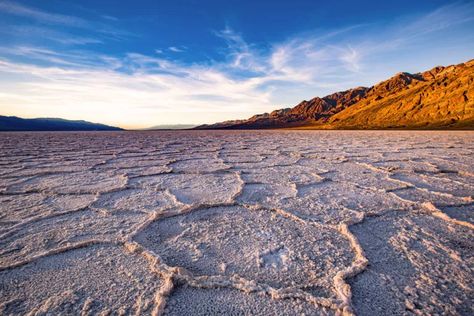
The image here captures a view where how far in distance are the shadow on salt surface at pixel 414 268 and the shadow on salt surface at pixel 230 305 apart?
193 millimetres

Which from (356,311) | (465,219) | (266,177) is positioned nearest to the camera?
(356,311)

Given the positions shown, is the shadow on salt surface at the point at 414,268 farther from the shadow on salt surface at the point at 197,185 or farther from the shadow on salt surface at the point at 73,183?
the shadow on salt surface at the point at 73,183

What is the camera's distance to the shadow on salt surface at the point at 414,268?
844 mm

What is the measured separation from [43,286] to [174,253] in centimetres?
49

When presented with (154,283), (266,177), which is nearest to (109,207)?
(154,283)

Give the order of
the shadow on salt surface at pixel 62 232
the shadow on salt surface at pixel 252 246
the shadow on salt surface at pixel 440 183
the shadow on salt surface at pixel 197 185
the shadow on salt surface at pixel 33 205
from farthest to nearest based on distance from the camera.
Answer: the shadow on salt surface at pixel 440 183
the shadow on salt surface at pixel 197 185
the shadow on salt surface at pixel 33 205
the shadow on salt surface at pixel 62 232
the shadow on salt surface at pixel 252 246

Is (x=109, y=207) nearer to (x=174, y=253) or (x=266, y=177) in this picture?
(x=174, y=253)

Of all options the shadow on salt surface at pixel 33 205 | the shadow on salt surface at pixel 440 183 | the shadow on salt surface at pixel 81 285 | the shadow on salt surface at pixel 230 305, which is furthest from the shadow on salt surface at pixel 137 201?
the shadow on salt surface at pixel 440 183

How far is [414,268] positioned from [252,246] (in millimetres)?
675

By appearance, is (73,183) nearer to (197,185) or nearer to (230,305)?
(197,185)

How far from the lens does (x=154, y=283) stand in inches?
37.4

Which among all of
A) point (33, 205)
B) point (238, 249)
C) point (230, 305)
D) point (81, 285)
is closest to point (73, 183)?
point (33, 205)

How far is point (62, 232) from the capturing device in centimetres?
140

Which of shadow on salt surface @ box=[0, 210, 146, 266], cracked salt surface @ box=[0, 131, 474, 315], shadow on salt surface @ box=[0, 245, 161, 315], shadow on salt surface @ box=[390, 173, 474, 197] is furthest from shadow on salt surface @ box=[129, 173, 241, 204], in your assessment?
shadow on salt surface @ box=[390, 173, 474, 197]
